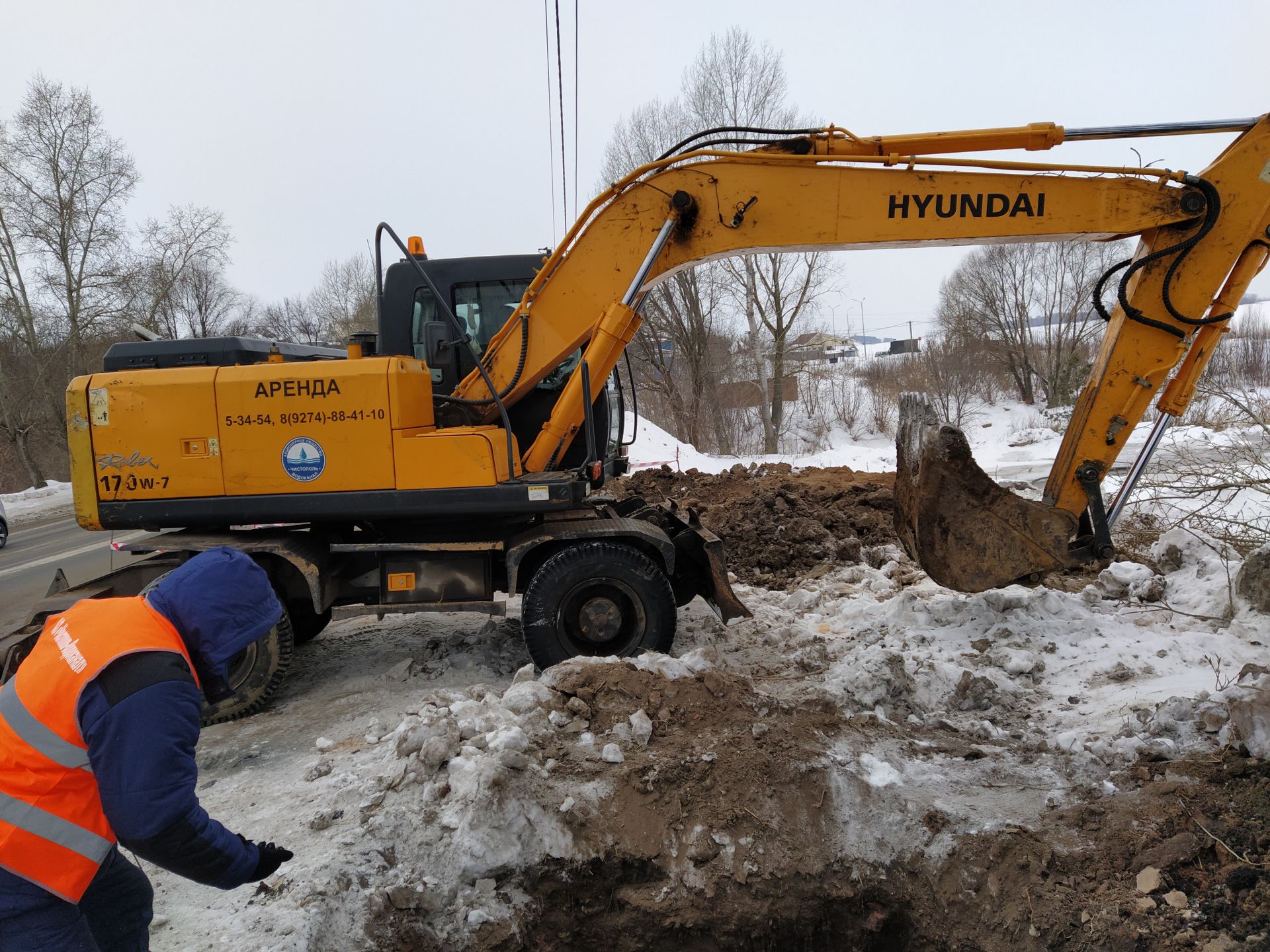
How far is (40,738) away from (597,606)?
12.1 ft

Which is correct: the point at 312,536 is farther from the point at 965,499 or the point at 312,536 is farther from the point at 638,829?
the point at 965,499

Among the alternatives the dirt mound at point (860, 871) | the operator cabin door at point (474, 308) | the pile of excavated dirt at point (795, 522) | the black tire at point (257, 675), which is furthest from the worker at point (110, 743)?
the pile of excavated dirt at point (795, 522)

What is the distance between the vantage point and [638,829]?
363 centimetres

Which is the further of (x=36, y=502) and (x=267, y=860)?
(x=36, y=502)

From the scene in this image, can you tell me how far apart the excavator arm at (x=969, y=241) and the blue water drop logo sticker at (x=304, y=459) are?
120 centimetres

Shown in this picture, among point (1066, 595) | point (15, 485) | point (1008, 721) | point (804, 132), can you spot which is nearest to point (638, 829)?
point (1008, 721)

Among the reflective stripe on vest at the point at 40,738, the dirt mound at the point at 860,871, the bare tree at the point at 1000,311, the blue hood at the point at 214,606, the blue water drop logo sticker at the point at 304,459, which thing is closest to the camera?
the reflective stripe on vest at the point at 40,738

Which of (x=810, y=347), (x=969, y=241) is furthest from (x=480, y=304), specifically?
(x=810, y=347)

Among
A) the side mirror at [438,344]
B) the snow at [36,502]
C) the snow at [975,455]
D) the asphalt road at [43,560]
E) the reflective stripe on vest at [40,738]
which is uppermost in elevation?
the side mirror at [438,344]

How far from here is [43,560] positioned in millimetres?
11828

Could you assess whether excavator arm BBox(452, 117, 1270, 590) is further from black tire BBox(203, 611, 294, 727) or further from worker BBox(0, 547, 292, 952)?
worker BBox(0, 547, 292, 952)

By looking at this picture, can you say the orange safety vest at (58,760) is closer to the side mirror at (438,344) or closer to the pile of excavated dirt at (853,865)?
the pile of excavated dirt at (853,865)

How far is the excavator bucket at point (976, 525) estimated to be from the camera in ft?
16.8

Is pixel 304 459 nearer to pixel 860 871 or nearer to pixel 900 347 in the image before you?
pixel 860 871
